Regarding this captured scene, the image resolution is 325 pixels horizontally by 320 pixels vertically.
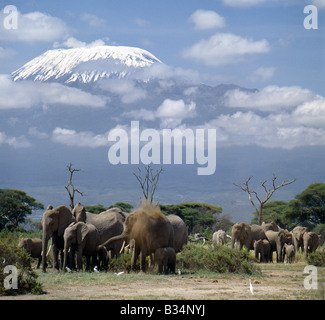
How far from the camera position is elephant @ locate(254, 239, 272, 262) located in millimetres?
29188

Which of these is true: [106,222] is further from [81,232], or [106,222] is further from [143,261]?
[143,261]

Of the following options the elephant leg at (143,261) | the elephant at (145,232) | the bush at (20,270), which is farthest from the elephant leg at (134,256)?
the bush at (20,270)

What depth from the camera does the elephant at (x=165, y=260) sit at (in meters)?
19.4

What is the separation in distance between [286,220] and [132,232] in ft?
132

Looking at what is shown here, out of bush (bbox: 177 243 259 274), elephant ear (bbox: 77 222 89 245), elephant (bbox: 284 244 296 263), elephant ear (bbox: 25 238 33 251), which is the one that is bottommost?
elephant (bbox: 284 244 296 263)

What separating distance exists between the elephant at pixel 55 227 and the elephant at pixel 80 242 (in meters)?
0.40

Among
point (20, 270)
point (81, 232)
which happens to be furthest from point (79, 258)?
point (20, 270)

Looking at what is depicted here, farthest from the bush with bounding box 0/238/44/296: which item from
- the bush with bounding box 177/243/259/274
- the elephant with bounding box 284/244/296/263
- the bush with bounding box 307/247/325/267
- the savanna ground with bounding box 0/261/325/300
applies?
the elephant with bounding box 284/244/296/263

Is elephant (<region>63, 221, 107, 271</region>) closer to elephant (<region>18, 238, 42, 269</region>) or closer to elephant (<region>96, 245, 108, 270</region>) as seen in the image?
elephant (<region>96, 245, 108, 270</region>)

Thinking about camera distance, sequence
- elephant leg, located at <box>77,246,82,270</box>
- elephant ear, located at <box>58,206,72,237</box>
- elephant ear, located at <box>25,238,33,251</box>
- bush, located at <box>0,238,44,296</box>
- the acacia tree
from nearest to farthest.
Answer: bush, located at <box>0,238,44,296</box> < elephant leg, located at <box>77,246,82,270</box> < elephant ear, located at <box>58,206,72,237</box> < elephant ear, located at <box>25,238,33,251</box> < the acacia tree

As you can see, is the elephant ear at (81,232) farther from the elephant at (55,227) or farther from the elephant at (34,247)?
the elephant at (34,247)

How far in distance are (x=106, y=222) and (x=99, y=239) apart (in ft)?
2.98
